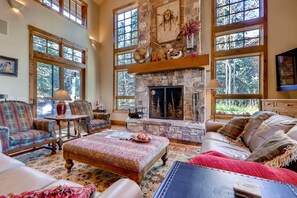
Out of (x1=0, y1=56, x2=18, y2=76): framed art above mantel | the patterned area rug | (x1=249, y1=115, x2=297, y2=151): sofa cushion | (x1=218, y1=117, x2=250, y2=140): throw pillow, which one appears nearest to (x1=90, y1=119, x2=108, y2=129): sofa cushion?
the patterned area rug

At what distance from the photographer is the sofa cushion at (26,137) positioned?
2285 mm

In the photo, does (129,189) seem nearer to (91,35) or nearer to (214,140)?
(214,140)

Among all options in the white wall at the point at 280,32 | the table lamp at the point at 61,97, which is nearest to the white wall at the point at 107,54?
the table lamp at the point at 61,97

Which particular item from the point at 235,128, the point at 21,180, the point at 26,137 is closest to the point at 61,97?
the point at 26,137

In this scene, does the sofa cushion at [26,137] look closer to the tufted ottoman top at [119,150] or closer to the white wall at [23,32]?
the tufted ottoman top at [119,150]

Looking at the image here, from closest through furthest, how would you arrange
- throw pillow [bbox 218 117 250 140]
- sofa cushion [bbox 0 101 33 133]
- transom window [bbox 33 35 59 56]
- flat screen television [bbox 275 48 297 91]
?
throw pillow [bbox 218 117 250 140] < sofa cushion [bbox 0 101 33 133] < flat screen television [bbox 275 48 297 91] < transom window [bbox 33 35 59 56]

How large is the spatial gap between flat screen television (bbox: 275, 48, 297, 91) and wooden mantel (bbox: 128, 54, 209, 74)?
1.46 metres

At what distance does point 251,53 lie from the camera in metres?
3.77

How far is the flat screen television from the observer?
2.86 meters

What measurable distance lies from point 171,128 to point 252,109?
2132 millimetres

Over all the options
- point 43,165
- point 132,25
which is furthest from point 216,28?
point 43,165

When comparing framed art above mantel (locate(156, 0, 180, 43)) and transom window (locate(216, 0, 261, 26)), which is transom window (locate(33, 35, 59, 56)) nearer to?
framed art above mantel (locate(156, 0, 180, 43))

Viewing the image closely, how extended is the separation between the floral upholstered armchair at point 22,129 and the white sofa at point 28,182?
1.15 meters

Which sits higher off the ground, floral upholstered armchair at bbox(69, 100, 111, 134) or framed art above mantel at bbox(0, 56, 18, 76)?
framed art above mantel at bbox(0, 56, 18, 76)
